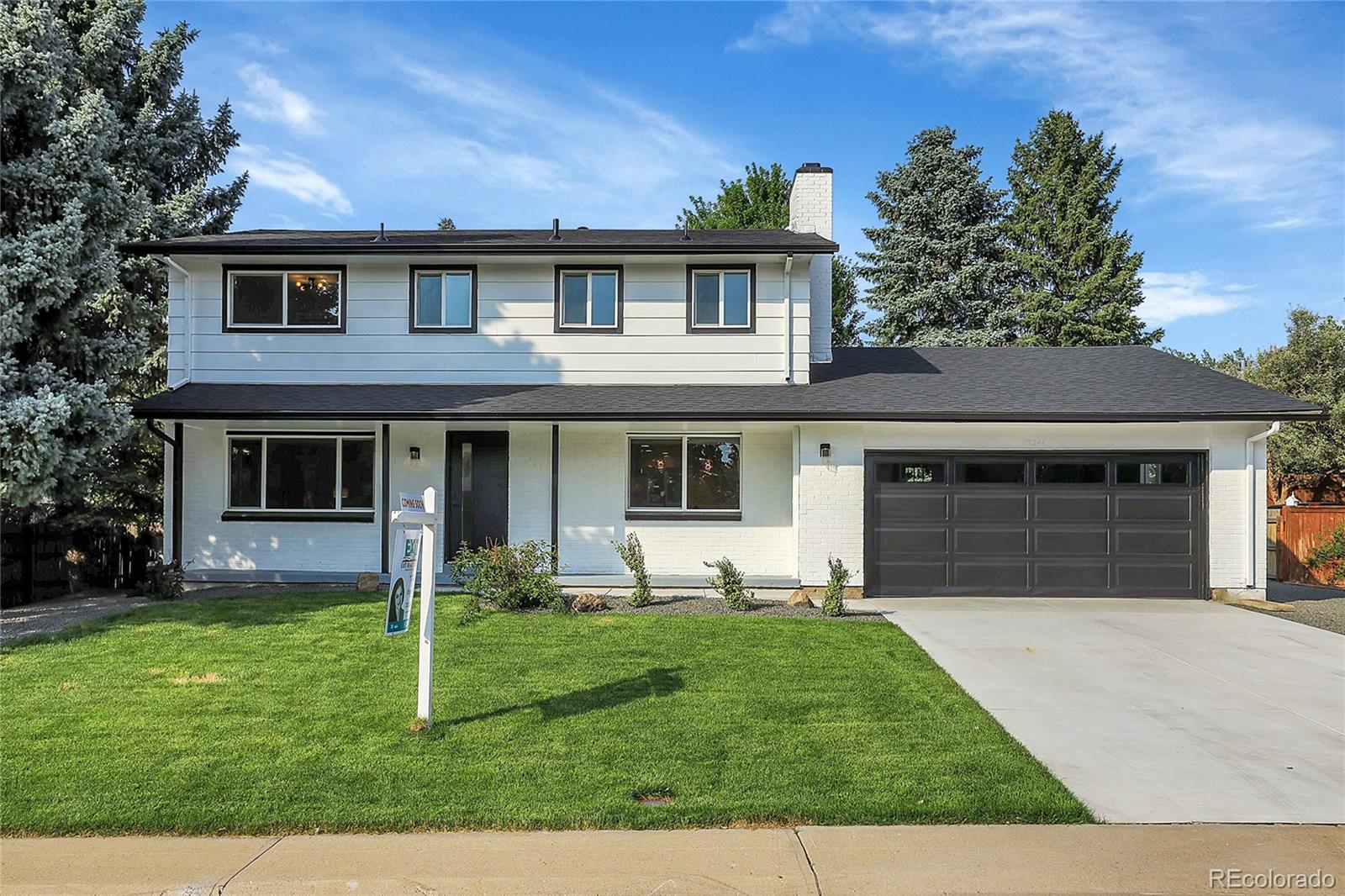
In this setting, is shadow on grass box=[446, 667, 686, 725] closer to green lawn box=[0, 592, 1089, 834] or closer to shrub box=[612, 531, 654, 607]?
green lawn box=[0, 592, 1089, 834]

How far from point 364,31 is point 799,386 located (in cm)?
927

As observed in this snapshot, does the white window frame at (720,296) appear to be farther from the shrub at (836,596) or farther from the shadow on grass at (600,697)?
the shadow on grass at (600,697)

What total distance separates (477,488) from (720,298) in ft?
17.1

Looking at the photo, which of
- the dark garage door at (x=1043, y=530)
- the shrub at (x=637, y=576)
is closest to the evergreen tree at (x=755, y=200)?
the dark garage door at (x=1043, y=530)

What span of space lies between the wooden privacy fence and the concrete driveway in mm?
5942

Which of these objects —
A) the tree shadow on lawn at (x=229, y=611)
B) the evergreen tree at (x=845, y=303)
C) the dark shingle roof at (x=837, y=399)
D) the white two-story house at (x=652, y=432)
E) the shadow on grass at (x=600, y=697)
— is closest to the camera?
the shadow on grass at (x=600, y=697)

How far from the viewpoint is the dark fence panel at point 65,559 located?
10492 mm

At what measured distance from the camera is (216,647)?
26.1 ft

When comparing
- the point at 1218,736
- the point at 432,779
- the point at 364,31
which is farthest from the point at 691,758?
the point at 364,31

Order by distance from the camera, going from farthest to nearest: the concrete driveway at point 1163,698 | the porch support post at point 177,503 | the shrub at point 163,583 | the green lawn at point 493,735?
the porch support post at point 177,503, the shrub at point 163,583, the concrete driveway at point 1163,698, the green lawn at point 493,735

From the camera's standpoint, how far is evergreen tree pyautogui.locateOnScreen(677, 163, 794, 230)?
95.9 feet

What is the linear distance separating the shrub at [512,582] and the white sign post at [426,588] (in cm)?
431

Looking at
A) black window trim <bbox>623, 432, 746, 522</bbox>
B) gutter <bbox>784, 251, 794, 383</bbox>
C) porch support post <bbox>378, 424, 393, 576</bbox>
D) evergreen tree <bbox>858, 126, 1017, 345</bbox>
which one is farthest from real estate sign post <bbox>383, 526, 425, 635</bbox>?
evergreen tree <bbox>858, 126, 1017, 345</bbox>

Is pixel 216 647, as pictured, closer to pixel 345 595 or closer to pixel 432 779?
pixel 345 595
